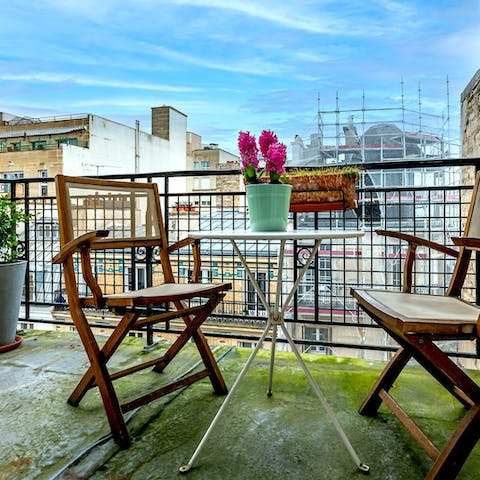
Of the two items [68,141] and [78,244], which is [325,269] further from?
[68,141]

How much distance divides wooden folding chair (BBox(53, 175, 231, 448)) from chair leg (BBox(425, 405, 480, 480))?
0.92m

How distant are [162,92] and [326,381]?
831 centimetres

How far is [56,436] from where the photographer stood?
4.85 feet

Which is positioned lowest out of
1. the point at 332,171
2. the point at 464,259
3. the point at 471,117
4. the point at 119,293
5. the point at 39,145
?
the point at 119,293

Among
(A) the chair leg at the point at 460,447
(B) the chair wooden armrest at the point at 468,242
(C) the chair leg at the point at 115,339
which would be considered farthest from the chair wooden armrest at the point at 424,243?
(C) the chair leg at the point at 115,339

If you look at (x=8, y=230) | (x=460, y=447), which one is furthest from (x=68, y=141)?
(x=460, y=447)

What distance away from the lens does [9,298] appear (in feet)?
8.06

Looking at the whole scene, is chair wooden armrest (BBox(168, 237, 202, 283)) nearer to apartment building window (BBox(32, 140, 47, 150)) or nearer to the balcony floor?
the balcony floor

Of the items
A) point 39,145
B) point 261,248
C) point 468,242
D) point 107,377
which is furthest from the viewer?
point 39,145

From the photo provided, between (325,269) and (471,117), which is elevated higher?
(471,117)

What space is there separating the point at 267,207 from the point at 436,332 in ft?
2.36

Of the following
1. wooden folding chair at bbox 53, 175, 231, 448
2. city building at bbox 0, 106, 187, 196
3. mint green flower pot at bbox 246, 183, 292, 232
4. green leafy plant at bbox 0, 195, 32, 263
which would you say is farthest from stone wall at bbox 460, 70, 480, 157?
city building at bbox 0, 106, 187, 196

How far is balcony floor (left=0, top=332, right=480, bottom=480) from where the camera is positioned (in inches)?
50.7

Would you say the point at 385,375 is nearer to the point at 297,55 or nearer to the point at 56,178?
the point at 56,178
